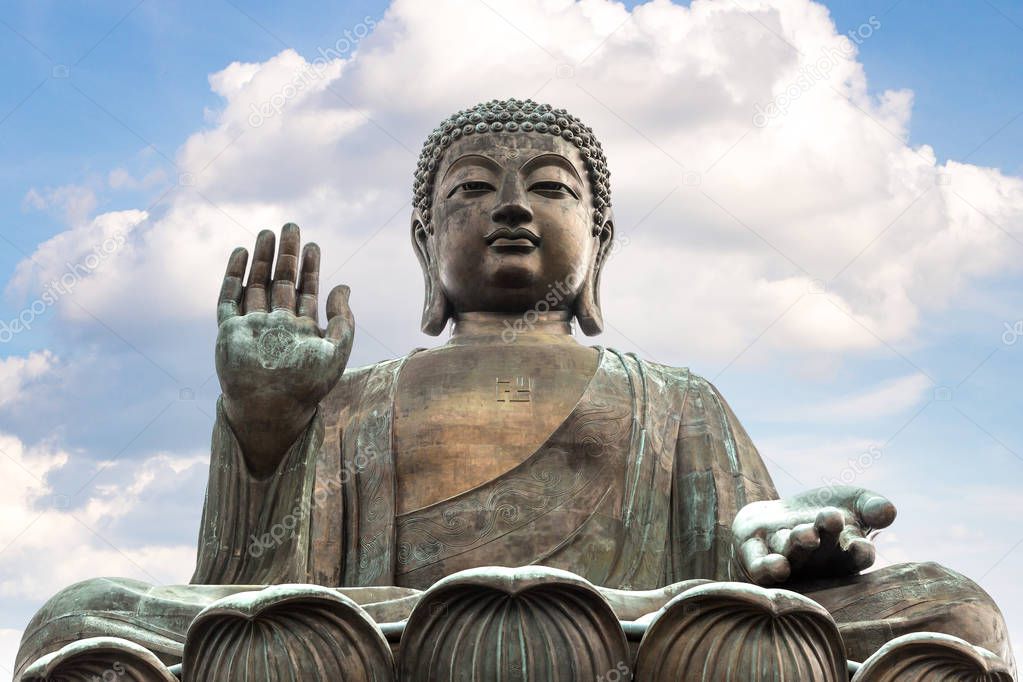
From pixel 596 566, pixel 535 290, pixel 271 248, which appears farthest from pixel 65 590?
pixel 535 290

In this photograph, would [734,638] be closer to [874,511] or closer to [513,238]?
[874,511]

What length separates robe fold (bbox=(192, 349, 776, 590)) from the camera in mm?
10062

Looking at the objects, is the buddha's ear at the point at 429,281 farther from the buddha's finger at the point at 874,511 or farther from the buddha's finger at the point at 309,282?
the buddha's finger at the point at 874,511

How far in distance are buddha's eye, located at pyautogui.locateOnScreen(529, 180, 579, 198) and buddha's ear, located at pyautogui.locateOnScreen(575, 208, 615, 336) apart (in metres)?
A: 0.50

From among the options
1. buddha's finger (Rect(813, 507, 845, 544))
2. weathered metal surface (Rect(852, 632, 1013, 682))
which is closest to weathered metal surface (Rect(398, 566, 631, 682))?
weathered metal surface (Rect(852, 632, 1013, 682))

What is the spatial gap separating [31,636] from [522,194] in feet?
13.0

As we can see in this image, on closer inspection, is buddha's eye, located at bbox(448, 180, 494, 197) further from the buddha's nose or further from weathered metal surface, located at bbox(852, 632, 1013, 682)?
weathered metal surface, located at bbox(852, 632, 1013, 682)

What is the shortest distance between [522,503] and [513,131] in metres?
2.47

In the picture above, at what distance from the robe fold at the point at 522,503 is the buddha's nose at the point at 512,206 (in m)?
1.03

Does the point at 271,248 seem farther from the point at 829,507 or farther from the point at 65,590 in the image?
the point at 829,507

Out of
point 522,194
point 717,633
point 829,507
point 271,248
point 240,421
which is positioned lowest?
point 717,633

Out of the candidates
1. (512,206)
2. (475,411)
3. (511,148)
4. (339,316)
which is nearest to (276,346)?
(339,316)

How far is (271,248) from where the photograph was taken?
10.3 meters

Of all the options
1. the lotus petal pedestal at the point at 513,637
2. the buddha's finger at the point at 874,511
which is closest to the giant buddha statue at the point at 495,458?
the buddha's finger at the point at 874,511
